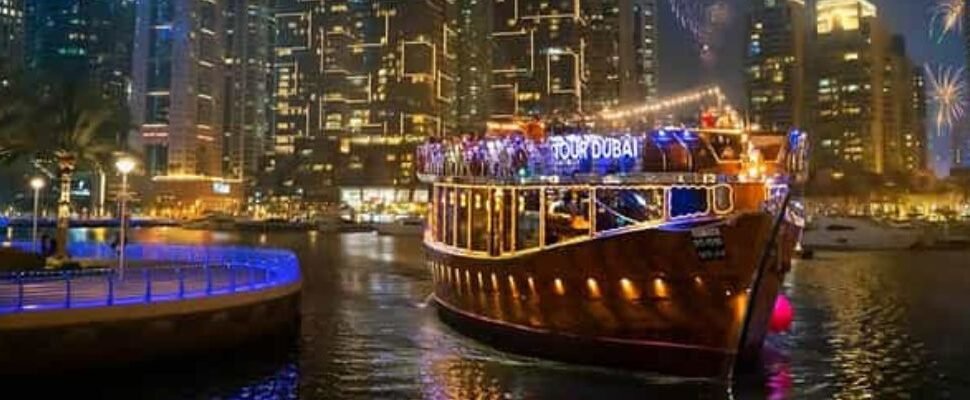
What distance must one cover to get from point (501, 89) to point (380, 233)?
44.3m

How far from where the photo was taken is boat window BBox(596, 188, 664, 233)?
19469 mm

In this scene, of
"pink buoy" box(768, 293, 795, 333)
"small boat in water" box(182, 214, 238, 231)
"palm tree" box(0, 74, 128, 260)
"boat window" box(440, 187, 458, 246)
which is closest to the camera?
"pink buoy" box(768, 293, 795, 333)

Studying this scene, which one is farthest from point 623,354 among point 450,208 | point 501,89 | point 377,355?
point 501,89

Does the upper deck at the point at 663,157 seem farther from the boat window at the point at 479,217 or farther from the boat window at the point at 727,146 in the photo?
the boat window at the point at 479,217

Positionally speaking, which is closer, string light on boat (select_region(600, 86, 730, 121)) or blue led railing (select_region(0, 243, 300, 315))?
blue led railing (select_region(0, 243, 300, 315))

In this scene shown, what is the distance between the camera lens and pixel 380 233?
136625 mm

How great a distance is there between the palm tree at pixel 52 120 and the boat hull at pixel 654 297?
33.2m

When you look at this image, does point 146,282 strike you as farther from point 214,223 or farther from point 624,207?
point 214,223

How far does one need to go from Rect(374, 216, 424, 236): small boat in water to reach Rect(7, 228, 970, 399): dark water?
3688 inches

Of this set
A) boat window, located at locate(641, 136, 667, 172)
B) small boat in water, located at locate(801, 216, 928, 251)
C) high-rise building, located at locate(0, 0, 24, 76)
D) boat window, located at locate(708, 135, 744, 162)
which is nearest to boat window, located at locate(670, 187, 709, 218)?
boat window, located at locate(641, 136, 667, 172)

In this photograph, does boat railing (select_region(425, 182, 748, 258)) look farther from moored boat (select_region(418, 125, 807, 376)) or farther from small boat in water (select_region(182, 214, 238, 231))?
small boat in water (select_region(182, 214, 238, 231))

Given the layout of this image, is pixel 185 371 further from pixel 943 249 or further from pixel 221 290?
pixel 943 249

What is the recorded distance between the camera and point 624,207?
66.0 ft

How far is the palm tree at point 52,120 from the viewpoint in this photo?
47.2 m
